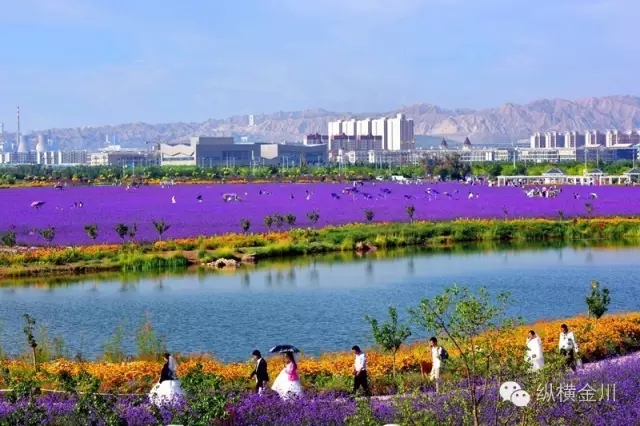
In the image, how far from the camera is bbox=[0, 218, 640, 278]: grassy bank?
31.9 metres

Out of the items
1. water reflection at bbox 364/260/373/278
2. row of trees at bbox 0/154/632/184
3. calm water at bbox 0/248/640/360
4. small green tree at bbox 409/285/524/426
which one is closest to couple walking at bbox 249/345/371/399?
small green tree at bbox 409/285/524/426

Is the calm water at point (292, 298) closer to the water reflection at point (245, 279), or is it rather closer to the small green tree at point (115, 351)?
the water reflection at point (245, 279)

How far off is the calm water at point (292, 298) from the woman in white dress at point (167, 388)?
522 cm

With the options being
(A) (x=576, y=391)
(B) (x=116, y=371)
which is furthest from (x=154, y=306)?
(A) (x=576, y=391)

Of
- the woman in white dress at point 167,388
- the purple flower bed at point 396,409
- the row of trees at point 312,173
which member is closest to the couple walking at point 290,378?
the purple flower bed at point 396,409

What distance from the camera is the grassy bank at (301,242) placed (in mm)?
31859

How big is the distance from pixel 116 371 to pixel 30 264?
731 inches

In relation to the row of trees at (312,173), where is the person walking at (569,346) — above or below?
below

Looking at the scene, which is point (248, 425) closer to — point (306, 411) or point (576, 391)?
point (306, 411)

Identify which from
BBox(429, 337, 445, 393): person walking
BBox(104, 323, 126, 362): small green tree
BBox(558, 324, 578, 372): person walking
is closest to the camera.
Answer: BBox(429, 337, 445, 393): person walking

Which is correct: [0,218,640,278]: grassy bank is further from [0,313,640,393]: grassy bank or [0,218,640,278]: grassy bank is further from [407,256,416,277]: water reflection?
[0,313,640,393]: grassy bank

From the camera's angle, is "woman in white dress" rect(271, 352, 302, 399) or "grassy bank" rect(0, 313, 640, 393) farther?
"grassy bank" rect(0, 313, 640, 393)

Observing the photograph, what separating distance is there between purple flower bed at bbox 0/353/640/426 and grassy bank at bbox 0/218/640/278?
20443 millimetres

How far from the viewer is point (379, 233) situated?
3997cm
